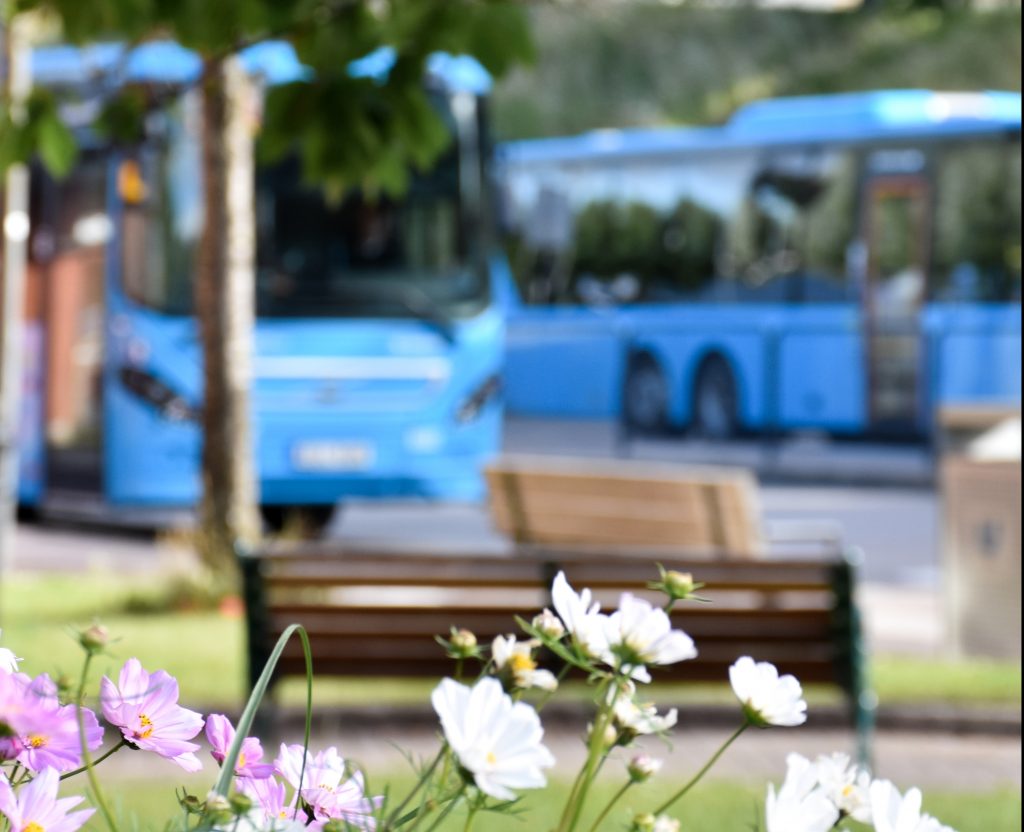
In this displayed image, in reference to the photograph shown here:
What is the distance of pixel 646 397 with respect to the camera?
76.4ft

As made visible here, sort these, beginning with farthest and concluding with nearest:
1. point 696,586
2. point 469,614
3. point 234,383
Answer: point 234,383 < point 469,614 < point 696,586

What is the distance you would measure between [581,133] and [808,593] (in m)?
46.9

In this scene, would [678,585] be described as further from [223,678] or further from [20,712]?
[223,678]

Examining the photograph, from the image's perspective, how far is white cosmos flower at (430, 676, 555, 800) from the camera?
98 cm

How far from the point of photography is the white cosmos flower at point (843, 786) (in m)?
1.12

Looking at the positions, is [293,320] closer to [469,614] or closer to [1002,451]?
[1002,451]

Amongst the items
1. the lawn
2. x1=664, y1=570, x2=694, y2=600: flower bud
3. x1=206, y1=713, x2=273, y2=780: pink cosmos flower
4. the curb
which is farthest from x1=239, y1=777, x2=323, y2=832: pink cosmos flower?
the curb

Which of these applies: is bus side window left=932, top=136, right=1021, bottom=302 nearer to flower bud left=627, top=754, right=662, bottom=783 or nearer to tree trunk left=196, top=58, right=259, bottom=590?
tree trunk left=196, top=58, right=259, bottom=590

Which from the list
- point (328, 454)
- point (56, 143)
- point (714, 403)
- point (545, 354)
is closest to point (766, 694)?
point (56, 143)

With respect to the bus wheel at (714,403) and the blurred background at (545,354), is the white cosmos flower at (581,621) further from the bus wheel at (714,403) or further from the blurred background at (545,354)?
the bus wheel at (714,403)

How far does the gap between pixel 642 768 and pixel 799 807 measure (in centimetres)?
8

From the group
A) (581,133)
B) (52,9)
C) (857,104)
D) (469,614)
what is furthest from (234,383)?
(581,133)

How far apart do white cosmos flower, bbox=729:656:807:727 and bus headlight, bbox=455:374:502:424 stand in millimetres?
13236

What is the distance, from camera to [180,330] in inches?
550
